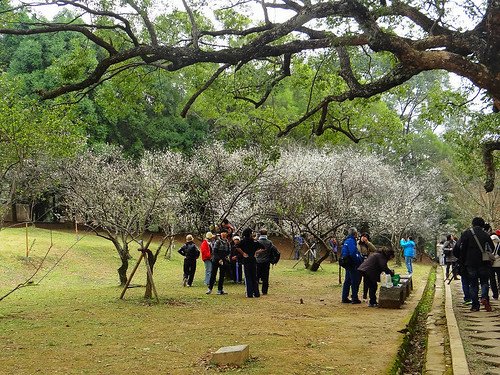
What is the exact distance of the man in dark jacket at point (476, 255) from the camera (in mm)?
10602

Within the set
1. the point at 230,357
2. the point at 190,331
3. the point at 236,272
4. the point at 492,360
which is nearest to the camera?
the point at 230,357

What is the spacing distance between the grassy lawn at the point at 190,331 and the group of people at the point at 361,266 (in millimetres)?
472

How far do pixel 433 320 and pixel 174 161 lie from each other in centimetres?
1976

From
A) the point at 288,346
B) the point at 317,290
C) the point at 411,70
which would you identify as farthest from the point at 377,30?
the point at 317,290

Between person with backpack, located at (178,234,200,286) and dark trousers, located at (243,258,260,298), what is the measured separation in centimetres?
306

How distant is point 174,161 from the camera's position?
2834 cm

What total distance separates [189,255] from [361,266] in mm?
6156

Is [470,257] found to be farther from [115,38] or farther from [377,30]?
[115,38]

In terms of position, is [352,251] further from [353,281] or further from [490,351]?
[490,351]

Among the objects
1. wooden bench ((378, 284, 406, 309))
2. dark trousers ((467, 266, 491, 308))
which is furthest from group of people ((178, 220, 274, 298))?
dark trousers ((467, 266, 491, 308))

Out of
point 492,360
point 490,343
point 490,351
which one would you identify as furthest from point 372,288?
point 492,360

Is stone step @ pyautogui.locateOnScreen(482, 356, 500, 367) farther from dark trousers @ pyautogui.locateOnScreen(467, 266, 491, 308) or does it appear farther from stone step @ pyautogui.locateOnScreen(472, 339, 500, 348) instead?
dark trousers @ pyautogui.locateOnScreen(467, 266, 491, 308)

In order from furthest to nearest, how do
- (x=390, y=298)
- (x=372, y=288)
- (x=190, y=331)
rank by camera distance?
1. (x=372, y=288)
2. (x=390, y=298)
3. (x=190, y=331)

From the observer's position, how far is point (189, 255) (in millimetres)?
16375
